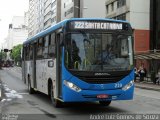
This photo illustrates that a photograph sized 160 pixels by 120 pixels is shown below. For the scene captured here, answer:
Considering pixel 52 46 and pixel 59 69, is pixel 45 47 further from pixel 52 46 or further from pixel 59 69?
pixel 59 69

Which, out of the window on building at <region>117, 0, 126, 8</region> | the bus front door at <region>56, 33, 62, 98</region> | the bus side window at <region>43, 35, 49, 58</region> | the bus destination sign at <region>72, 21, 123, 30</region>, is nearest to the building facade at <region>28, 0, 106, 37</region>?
the window on building at <region>117, 0, 126, 8</region>

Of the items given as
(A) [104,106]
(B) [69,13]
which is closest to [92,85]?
(A) [104,106]

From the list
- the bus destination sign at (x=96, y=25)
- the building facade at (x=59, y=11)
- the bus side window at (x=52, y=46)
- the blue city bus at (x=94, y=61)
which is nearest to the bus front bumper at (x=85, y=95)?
the blue city bus at (x=94, y=61)

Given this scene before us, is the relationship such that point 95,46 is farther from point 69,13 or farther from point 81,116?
point 69,13

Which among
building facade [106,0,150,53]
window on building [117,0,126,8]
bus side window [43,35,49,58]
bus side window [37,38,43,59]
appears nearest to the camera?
bus side window [43,35,49,58]

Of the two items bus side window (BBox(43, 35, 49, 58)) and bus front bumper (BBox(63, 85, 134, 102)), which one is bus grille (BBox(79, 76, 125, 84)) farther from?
bus side window (BBox(43, 35, 49, 58))

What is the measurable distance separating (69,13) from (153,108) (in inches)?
3545

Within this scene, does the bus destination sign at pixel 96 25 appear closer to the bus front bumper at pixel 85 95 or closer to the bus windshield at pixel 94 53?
the bus windshield at pixel 94 53

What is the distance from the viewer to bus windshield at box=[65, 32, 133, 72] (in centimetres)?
1273

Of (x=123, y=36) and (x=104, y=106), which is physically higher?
(x=123, y=36)

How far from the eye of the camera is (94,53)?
12.8m

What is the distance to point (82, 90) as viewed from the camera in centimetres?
1269

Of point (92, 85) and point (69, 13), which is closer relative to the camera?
point (92, 85)

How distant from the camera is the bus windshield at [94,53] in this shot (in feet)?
41.8
